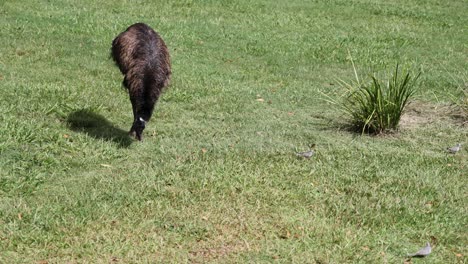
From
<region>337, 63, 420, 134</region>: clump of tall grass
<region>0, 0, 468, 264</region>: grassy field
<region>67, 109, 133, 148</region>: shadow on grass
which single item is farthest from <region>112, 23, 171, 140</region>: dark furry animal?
<region>337, 63, 420, 134</region>: clump of tall grass

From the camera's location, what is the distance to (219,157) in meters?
7.32

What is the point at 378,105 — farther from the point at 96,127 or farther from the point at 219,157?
the point at 96,127

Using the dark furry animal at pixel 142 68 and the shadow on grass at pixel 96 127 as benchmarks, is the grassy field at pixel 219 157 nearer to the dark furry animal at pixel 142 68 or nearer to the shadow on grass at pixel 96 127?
the shadow on grass at pixel 96 127

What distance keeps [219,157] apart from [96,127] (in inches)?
65.8

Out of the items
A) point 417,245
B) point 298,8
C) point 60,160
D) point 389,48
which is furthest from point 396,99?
point 298,8

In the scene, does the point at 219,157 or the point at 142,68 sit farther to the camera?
the point at 142,68

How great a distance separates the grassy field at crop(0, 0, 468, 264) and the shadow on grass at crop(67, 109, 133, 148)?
0.02 meters

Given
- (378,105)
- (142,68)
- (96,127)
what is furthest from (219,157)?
(378,105)

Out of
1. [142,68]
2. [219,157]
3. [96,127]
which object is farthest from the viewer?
[96,127]

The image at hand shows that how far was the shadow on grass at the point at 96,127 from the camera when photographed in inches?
305

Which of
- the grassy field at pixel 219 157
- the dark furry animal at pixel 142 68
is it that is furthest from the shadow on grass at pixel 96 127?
the dark furry animal at pixel 142 68

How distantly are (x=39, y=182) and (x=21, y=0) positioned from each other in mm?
8841

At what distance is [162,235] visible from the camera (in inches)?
218

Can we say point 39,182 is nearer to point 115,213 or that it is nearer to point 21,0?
point 115,213
